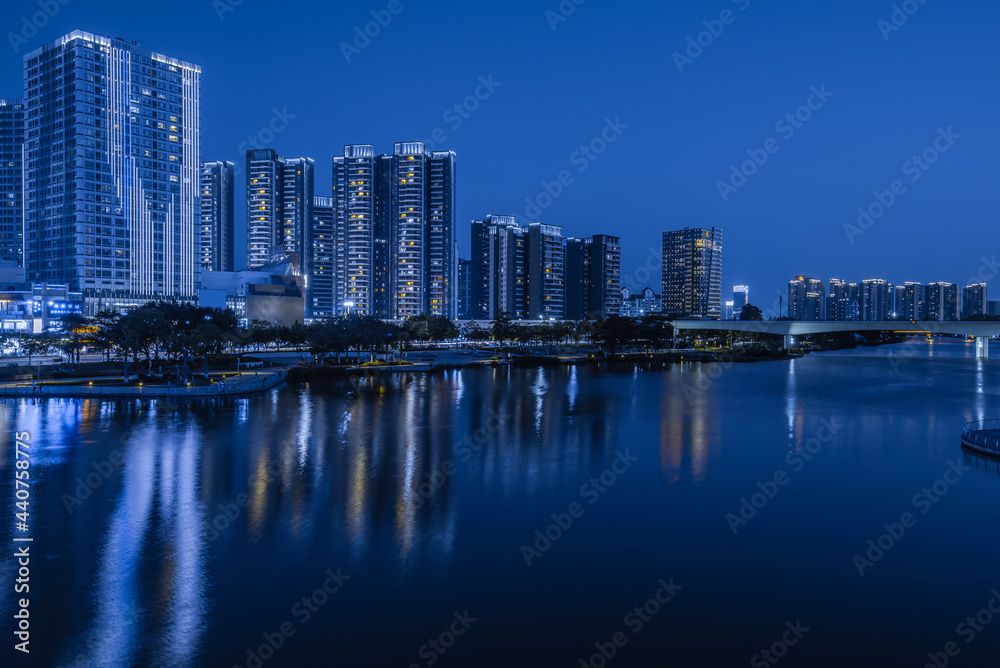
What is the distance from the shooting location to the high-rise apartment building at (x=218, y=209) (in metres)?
165

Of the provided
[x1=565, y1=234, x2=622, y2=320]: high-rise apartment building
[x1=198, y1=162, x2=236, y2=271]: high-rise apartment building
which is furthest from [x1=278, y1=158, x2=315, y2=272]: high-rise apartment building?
[x1=565, y1=234, x2=622, y2=320]: high-rise apartment building

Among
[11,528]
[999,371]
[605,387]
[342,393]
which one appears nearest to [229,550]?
[11,528]

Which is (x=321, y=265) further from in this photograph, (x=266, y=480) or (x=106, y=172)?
(x=266, y=480)

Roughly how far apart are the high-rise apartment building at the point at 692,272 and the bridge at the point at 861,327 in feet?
328

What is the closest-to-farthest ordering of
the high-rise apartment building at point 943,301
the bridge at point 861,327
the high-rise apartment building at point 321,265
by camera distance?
1. the bridge at point 861,327
2. the high-rise apartment building at point 321,265
3. the high-rise apartment building at point 943,301

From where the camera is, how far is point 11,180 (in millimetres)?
97688

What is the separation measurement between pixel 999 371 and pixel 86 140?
101 meters

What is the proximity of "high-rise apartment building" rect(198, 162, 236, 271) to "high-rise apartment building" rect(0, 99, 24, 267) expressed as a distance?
2501 inches

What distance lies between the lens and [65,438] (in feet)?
64.0

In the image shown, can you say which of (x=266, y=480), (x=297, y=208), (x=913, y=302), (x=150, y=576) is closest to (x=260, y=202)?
(x=297, y=208)

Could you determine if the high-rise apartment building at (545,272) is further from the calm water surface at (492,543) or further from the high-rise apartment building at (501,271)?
the calm water surface at (492,543)

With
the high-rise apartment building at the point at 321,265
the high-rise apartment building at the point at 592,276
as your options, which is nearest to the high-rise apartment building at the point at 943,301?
the high-rise apartment building at the point at 592,276

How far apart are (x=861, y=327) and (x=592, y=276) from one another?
289 feet

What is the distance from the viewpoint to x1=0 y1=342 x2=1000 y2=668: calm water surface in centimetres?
781
